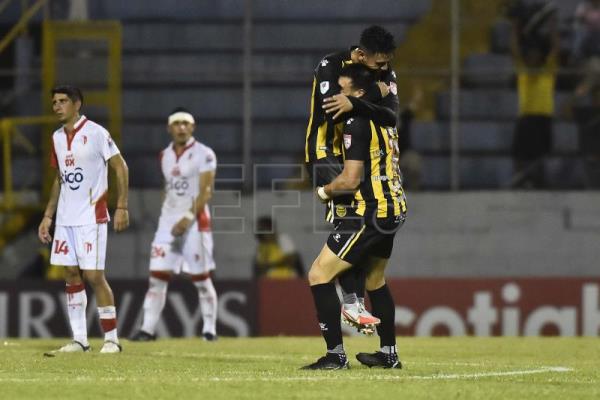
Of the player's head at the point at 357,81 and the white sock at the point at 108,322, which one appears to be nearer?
the player's head at the point at 357,81

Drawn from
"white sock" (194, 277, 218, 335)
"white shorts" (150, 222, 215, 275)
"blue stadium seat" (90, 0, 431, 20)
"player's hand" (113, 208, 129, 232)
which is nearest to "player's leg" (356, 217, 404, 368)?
"player's hand" (113, 208, 129, 232)

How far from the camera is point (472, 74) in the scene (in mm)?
17875

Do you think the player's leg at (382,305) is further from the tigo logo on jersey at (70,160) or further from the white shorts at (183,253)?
the white shorts at (183,253)

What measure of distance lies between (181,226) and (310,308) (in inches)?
108

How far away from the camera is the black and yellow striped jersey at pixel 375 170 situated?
350 inches

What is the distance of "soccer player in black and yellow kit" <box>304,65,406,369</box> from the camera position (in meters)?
8.89

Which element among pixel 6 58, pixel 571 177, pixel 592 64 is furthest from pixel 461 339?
pixel 6 58

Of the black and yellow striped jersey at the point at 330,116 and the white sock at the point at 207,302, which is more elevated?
the black and yellow striped jersey at the point at 330,116

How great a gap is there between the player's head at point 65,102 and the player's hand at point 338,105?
3.00 m

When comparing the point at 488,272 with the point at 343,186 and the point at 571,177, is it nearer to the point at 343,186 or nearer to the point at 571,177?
the point at 571,177

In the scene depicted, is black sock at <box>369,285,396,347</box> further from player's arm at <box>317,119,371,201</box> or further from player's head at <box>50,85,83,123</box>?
player's head at <box>50,85,83,123</box>

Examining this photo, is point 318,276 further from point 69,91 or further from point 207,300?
point 207,300

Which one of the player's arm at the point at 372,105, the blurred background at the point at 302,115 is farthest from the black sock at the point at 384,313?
the blurred background at the point at 302,115

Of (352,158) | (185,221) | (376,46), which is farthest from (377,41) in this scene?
(185,221)
